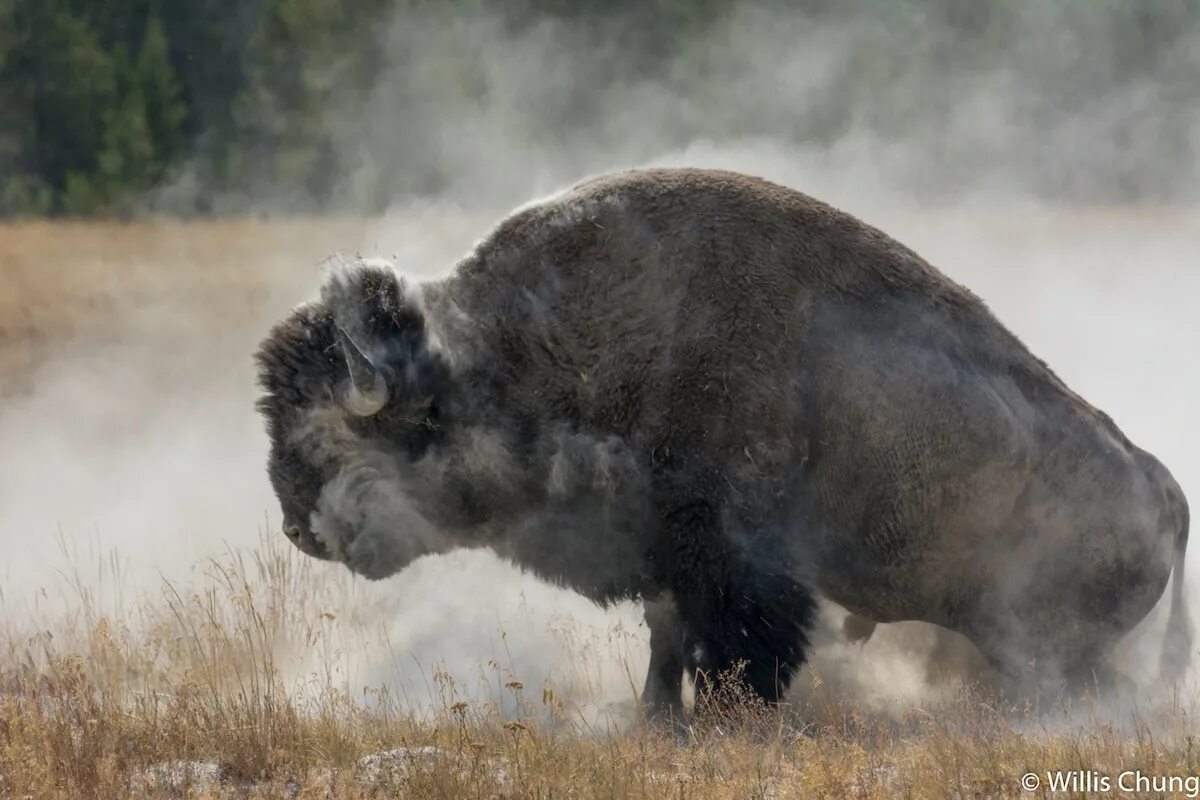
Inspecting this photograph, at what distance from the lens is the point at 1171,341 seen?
13.3 m

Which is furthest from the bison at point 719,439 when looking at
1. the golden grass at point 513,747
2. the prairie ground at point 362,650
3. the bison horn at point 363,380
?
the golden grass at point 513,747

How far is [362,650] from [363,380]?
2.49 metres

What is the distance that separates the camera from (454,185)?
2712cm

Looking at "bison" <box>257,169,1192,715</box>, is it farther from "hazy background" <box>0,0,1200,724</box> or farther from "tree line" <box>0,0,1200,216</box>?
"tree line" <box>0,0,1200,216</box>

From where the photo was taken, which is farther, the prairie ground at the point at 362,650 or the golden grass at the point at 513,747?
the prairie ground at the point at 362,650

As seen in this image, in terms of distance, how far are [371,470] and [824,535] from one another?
1828 mm

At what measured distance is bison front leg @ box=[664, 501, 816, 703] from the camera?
5840mm

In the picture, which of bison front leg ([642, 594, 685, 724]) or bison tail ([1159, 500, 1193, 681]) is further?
bison tail ([1159, 500, 1193, 681])

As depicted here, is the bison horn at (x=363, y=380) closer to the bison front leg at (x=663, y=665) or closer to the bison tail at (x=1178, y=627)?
the bison front leg at (x=663, y=665)

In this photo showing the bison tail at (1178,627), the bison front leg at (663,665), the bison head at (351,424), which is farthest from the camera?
the bison tail at (1178,627)

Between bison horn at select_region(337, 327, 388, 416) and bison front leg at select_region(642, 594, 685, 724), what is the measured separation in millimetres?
1340

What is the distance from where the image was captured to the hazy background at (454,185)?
957cm

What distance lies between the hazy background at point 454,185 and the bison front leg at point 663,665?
1.16ft

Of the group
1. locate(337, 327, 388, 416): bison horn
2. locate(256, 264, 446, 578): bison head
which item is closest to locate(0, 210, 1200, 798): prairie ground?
locate(256, 264, 446, 578): bison head
